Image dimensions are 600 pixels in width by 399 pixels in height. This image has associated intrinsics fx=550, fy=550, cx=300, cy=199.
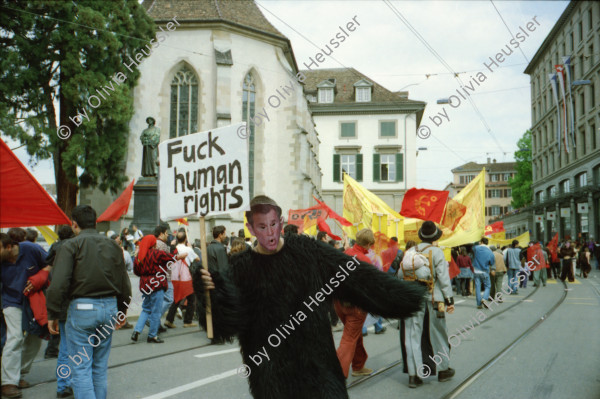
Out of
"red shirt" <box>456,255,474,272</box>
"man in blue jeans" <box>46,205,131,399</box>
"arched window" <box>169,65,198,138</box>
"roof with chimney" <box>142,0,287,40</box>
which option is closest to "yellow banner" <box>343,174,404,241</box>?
"red shirt" <box>456,255,474,272</box>

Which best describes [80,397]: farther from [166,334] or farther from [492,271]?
[492,271]

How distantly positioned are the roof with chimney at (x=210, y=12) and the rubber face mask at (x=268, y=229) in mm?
26337

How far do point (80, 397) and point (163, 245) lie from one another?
4.86 meters

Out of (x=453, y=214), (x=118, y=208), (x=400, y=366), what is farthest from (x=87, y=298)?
(x=453, y=214)

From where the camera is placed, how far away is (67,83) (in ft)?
70.4

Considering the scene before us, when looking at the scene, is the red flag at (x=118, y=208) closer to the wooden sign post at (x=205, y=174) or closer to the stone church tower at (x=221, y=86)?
the wooden sign post at (x=205, y=174)

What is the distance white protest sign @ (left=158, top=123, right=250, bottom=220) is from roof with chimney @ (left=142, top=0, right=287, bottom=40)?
1011 inches

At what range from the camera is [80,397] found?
434cm

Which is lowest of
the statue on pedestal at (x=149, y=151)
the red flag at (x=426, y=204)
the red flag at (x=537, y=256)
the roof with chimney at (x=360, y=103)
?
the red flag at (x=537, y=256)

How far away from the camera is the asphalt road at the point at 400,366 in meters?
5.69

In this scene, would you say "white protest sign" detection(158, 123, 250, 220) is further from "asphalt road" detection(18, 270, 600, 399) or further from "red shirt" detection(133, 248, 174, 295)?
"red shirt" detection(133, 248, 174, 295)

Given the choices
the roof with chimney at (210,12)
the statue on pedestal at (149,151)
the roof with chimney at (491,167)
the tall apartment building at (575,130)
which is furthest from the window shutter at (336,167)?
the roof with chimney at (491,167)

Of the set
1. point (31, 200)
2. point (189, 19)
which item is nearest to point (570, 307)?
point (31, 200)

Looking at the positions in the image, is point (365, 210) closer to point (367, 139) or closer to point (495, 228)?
Result: point (495, 228)
